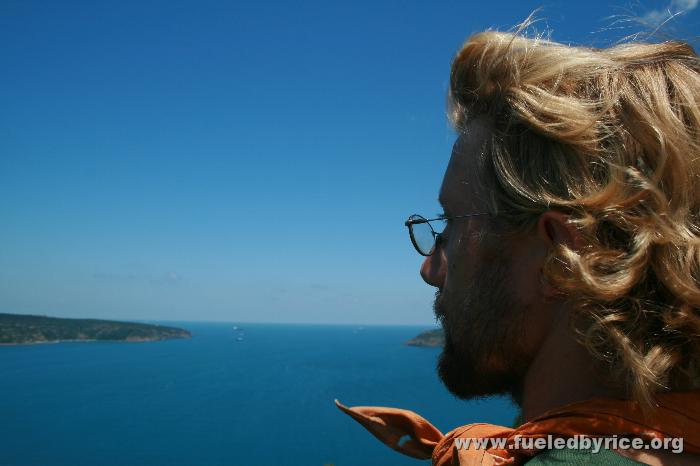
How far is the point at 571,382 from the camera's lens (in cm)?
117

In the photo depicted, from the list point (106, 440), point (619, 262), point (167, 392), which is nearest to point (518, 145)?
point (619, 262)

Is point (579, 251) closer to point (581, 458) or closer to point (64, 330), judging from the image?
point (581, 458)

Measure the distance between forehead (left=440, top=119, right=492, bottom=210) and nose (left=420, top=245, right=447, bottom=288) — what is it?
0.53ft

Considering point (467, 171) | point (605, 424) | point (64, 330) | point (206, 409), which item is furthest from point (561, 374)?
point (64, 330)

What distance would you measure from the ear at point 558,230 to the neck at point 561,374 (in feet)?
0.57

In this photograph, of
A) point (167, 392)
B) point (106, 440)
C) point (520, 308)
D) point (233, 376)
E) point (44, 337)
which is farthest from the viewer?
point (44, 337)

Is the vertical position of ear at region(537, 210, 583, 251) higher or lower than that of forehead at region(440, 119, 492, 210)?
lower

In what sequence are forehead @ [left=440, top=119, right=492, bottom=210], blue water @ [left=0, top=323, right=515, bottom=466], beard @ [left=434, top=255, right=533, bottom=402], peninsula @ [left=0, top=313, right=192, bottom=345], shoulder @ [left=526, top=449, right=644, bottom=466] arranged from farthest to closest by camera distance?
peninsula @ [left=0, top=313, right=192, bottom=345]
blue water @ [left=0, top=323, right=515, bottom=466]
forehead @ [left=440, top=119, right=492, bottom=210]
beard @ [left=434, top=255, right=533, bottom=402]
shoulder @ [left=526, top=449, right=644, bottom=466]

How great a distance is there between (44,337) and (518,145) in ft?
610

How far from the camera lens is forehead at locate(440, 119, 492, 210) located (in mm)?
1387

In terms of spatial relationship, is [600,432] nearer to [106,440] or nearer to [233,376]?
[106,440]

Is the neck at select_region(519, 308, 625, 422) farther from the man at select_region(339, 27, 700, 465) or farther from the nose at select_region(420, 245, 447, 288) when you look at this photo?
the nose at select_region(420, 245, 447, 288)

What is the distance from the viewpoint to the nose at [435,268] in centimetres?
148

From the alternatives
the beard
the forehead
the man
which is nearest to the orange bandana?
the man
